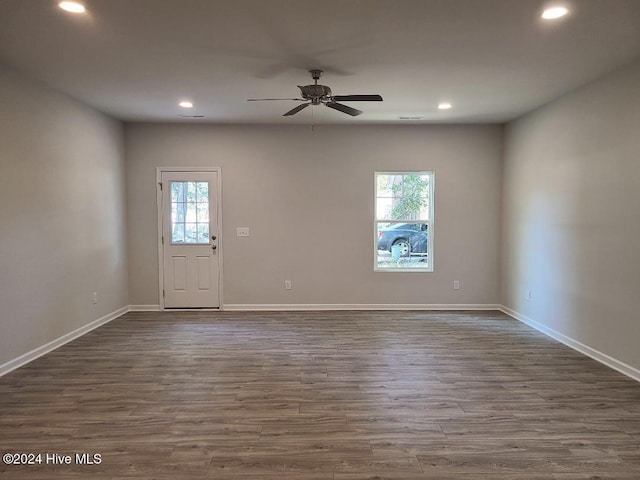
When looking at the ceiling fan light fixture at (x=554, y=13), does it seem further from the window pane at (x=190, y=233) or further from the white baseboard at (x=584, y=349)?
the window pane at (x=190, y=233)

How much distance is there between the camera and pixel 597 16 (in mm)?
2494

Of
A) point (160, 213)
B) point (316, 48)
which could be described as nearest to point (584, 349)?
point (316, 48)

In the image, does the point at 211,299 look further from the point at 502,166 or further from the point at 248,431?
the point at 502,166

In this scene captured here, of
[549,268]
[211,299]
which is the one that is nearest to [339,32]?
[549,268]

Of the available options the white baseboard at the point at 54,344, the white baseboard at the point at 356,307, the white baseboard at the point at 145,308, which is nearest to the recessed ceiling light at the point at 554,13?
the white baseboard at the point at 356,307

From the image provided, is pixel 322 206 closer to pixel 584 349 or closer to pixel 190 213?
pixel 190 213

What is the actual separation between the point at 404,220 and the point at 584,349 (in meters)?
2.77

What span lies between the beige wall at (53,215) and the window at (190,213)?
0.78 meters

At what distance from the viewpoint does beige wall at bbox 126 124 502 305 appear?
18.1 ft

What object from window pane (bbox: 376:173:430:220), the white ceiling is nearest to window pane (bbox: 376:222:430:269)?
window pane (bbox: 376:173:430:220)

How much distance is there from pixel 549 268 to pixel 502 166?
183 cm

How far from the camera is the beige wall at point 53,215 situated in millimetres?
3375

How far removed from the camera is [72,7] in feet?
7.89

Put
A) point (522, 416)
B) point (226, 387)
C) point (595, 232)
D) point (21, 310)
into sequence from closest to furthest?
point (522, 416)
point (226, 387)
point (21, 310)
point (595, 232)
